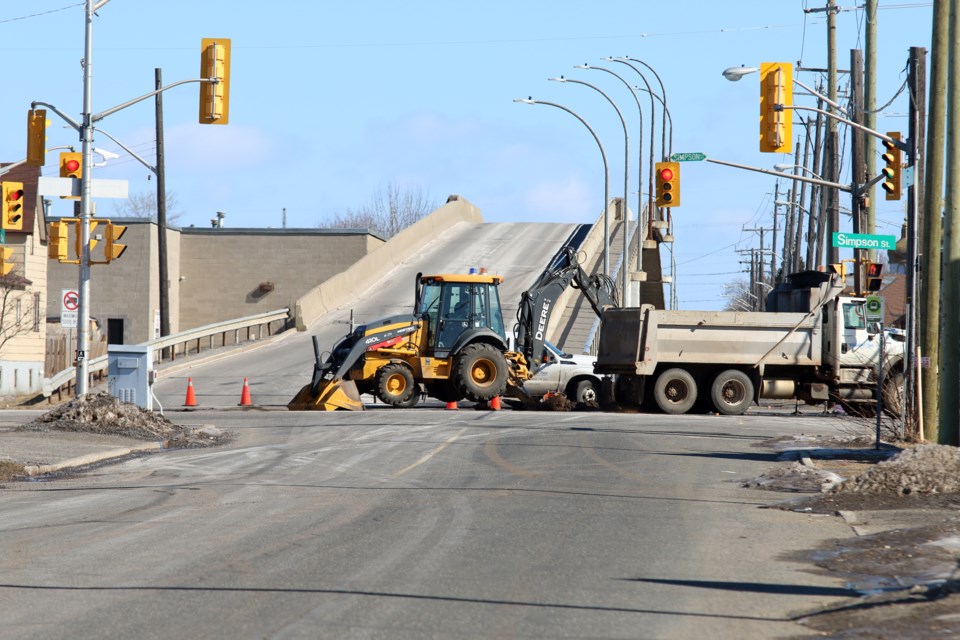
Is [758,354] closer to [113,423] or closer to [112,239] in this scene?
[112,239]

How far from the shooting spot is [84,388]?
25.2m

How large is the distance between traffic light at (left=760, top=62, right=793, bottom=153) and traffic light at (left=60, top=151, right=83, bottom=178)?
47.1 ft

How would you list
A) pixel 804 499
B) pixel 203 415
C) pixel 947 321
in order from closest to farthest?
pixel 804 499
pixel 947 321
pixel 203 415

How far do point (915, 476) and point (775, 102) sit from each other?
12.4 metres

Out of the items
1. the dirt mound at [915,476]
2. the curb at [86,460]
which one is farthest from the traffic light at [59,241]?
the dirt mound at [915,476]

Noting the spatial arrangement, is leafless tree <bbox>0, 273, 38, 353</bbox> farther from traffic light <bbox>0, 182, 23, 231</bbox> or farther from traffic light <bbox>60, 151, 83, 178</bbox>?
traffic light <bbox>60, 151, 83, 178</bbox>

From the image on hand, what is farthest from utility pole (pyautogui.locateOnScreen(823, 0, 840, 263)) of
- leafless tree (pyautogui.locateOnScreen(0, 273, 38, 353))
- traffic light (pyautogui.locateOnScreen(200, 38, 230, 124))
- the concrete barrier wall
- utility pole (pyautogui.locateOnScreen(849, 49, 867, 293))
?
leafless tree (pyautogui.locateOnScreen(0, 273, 38, 353))

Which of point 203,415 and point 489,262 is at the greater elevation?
point 489,262

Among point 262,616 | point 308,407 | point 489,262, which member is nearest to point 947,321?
point 262,616

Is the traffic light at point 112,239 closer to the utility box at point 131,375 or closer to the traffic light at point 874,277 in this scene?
the utility box at point 131,375

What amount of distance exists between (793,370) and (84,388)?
16261 mm

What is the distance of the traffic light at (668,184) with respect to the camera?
32781mm

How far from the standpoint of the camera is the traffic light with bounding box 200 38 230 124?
78.0 ft

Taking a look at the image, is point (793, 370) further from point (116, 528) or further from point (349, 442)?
point (116, 528)
